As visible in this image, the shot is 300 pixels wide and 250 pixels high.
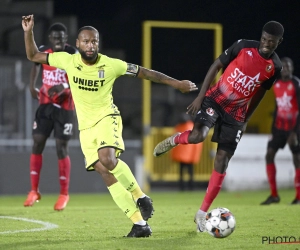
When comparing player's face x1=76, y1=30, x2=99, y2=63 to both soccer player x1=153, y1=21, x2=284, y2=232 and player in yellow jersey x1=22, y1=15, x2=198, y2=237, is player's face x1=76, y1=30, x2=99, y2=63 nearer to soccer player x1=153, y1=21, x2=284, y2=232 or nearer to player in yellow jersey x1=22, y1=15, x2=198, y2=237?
player in yellow jersey x1=22, y1=15, x2=198, y2=237

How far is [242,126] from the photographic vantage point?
795 cm

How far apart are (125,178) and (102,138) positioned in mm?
435

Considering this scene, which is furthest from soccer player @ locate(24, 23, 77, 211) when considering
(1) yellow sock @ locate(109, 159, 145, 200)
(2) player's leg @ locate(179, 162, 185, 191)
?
(2) player's leg @ locate(179, 162, 185, 191)

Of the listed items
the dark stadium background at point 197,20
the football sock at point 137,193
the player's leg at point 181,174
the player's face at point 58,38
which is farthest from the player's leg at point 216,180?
the dark stadium background at point 197,20

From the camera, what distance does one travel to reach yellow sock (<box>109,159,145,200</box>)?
7.01 metres

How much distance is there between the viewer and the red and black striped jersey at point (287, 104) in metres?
11.9

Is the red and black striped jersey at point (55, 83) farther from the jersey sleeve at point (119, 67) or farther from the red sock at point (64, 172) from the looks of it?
the jersey sleeve at point (119, 67)

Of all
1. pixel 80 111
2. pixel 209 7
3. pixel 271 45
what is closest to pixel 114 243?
pixel 80 111

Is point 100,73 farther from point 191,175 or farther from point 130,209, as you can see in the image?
point 191,175

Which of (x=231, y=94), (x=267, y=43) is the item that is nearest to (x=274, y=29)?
(x=267, y=43)

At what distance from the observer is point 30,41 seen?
23.9ft

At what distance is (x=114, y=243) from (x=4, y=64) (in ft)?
39.2

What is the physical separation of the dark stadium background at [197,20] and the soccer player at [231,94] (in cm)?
1146

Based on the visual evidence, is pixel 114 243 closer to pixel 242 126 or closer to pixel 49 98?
pixel 242 126
